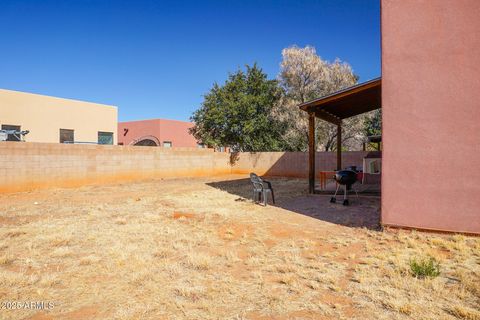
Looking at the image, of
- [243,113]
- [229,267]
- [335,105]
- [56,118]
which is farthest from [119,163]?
[229,267]

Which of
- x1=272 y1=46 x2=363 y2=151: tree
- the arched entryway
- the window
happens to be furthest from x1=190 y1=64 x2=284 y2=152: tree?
the arched entryway

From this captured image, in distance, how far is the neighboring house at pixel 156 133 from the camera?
30125mm

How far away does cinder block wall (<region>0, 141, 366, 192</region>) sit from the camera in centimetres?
1176

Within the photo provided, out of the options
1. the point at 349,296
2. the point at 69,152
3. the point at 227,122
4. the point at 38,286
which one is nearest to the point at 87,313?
the point at 38,286

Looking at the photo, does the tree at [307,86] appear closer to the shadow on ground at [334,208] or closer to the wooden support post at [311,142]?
the wooden support post at [311,142]

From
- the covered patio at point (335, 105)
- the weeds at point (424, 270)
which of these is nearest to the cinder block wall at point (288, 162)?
the covered patio at point (335, 105)

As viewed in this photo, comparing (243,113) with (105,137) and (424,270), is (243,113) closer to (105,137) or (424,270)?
(105,137)

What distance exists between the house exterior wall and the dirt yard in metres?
0.56

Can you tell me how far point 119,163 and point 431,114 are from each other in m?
13.8

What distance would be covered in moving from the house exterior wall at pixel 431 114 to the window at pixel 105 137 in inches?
830

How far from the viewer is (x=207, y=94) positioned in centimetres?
2322

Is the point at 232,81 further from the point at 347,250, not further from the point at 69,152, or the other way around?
the point at 347,250

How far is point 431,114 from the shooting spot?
540cm

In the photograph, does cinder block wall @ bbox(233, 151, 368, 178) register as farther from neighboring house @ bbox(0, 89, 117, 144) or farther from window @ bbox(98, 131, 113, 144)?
neighboring house @ bbox(0, 89, 117, 144)
